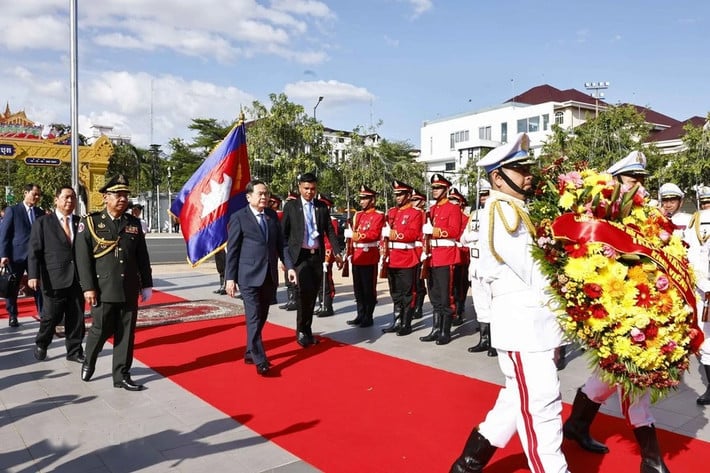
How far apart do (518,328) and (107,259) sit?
3.65m

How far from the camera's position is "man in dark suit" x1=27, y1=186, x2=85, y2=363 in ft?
19.5

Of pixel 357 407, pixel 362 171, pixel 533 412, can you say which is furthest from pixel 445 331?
pixel 362 171

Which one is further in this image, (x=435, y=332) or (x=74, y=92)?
(x=74, y=92)

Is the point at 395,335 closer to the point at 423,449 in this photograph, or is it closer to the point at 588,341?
the point at 423,449

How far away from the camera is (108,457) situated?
3514mm

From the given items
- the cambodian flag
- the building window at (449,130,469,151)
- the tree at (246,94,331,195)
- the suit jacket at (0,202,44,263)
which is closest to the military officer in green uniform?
the cambodian flag

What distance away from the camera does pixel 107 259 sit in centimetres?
500

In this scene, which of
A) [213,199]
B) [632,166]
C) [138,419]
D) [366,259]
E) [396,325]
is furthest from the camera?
[366,259]

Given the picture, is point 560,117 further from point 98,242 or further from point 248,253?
point 98,242

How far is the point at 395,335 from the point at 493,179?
14.5 ft

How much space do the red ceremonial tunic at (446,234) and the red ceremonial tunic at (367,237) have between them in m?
1.23

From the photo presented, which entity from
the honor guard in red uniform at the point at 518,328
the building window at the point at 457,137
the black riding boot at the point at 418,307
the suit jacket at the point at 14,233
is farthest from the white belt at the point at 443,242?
the building window at the point at 457,137

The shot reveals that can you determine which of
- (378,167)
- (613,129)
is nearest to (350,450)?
(613,129)

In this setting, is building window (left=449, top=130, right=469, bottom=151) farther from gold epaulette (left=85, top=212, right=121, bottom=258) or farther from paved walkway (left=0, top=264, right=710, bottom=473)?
gold epaulette (left=85, top=212, right=121, bottom=258)
